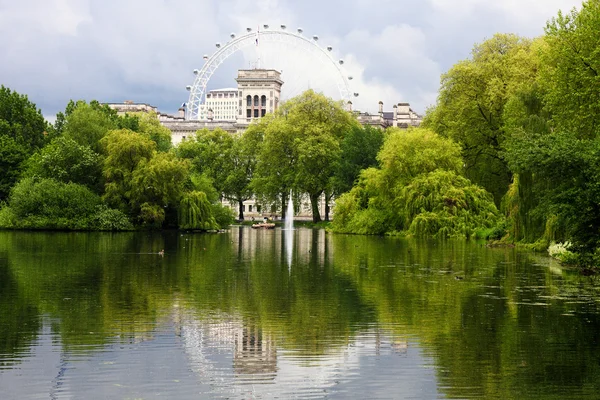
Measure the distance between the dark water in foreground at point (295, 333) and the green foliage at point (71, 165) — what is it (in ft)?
115

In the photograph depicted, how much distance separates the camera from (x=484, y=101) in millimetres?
59094

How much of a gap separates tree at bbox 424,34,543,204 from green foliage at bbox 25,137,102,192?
25725 millimetres

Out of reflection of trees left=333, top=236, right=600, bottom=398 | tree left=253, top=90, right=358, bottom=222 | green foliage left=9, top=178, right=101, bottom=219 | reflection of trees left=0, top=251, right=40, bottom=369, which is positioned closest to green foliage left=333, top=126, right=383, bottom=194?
tree left=253, top=90, right=358, bottom=222

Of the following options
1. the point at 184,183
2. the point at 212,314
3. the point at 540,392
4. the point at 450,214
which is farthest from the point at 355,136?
the point at 540,392

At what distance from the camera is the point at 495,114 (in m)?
58.9

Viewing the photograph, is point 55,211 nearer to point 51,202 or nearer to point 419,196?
point 51,202

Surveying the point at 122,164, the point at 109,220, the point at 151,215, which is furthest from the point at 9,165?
the point at 151,215

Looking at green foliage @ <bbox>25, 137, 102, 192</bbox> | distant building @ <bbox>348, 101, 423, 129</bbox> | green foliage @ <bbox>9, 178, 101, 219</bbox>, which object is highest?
distant building @ <bbox>348, 101, 423, 129</bbox>

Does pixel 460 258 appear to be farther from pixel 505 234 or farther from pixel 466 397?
pixel 466 397

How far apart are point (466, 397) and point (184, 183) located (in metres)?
55.6

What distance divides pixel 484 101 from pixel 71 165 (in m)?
30.1

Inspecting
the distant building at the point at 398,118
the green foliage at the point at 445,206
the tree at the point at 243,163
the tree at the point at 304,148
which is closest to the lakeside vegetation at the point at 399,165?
the green foliage at the point at 445,206

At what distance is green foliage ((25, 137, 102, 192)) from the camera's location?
6041cm

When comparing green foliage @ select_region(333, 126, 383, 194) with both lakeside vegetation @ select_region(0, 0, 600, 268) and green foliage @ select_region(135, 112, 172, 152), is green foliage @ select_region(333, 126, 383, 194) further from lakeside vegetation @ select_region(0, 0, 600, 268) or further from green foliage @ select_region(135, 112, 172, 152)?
green foliage @ select_region(135, 112, 172, 152)
